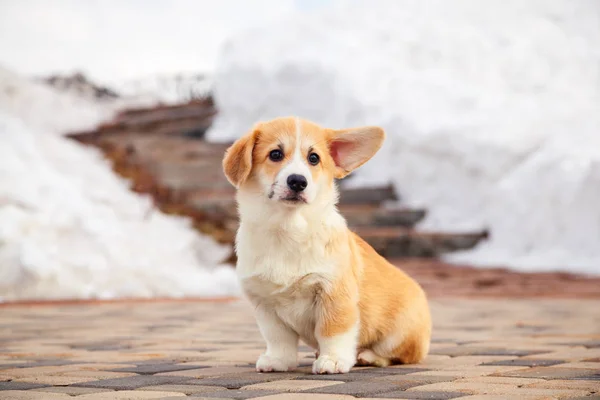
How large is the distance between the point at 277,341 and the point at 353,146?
2.61ft

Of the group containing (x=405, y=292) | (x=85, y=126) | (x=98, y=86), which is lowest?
(x=405, y=292)

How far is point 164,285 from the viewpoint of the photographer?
7383 mm

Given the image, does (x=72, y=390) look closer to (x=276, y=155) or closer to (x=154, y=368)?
(x=154, y=368)

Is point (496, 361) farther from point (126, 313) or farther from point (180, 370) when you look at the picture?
point (126, 313)

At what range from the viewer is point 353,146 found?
11.0 ft

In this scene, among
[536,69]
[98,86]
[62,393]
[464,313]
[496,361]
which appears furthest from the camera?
[98,86]

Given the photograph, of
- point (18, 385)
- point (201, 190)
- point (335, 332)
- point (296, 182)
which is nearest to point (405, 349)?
point (335, 332)

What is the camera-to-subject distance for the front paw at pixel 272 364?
125 inches

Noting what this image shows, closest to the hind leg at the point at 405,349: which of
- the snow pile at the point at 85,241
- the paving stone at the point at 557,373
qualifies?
the paving stone at the point at 557,373

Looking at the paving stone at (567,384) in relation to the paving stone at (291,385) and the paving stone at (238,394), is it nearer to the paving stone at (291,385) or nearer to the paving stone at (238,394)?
the paving stone at (291,385)

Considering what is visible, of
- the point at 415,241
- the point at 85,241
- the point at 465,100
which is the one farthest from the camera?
the point at 465,100

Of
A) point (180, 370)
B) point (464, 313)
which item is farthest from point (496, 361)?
point (464, 313)

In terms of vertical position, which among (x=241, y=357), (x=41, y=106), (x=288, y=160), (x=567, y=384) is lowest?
(x=241, y=357)

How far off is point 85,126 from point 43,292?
7278mm
